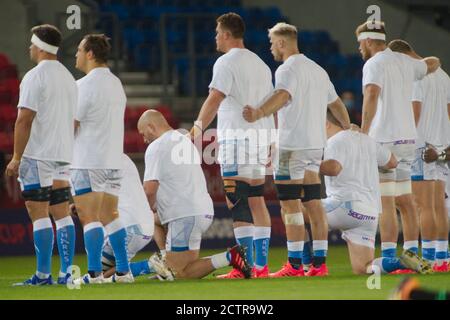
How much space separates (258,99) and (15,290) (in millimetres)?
2881

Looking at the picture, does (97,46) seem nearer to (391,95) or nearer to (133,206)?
(133,206)

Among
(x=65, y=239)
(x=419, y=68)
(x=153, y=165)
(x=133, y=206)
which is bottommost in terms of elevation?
(x=65, y=239)

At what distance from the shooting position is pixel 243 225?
10883 mm

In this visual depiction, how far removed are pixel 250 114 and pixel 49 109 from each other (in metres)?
1.78

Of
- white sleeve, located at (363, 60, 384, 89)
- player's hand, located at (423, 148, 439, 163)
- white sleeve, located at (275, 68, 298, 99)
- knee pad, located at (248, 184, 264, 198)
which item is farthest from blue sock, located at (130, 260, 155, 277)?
player's hand, located at (423, 148, 439, 163)

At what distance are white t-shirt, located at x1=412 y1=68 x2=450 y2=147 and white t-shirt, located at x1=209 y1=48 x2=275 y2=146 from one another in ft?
5.63

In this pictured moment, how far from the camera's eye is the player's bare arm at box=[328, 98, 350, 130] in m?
11.4

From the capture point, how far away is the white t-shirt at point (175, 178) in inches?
419

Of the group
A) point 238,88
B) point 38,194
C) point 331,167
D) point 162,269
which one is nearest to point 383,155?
point 331,167

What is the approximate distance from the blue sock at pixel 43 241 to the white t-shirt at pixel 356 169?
263 cm

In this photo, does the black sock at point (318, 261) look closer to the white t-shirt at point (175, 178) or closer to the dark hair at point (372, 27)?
the white t-shirt at point (175, 178)

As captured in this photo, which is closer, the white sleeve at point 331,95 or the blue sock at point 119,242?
the blue sock at point 119,242

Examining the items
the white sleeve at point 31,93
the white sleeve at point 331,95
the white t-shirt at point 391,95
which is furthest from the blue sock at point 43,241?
the white t-shirt at point 391,95

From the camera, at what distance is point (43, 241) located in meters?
10.1
